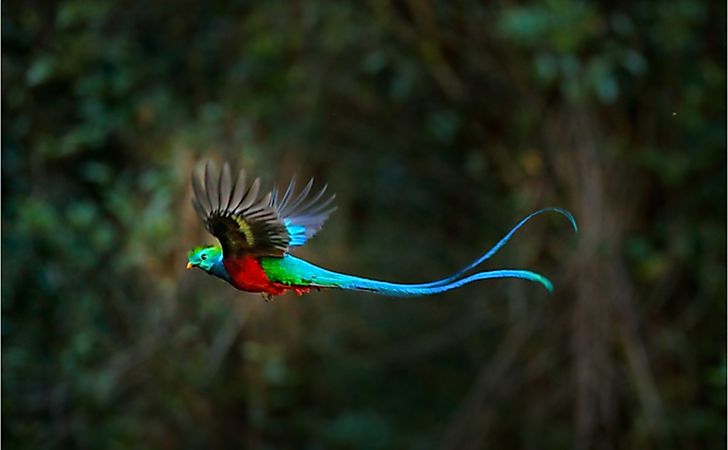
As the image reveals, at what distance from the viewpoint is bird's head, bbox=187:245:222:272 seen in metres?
1.82

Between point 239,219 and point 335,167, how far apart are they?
5501 mm

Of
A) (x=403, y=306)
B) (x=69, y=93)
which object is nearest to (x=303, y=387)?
(x=403, y=306)

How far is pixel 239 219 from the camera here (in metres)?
1.83

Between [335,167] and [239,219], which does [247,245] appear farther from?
[335,167]

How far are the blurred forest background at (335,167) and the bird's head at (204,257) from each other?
128 inches

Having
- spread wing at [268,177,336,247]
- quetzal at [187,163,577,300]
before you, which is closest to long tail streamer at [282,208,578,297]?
quetzal at [187,163,577,300]

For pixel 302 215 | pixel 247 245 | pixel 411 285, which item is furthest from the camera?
pixel 302 215

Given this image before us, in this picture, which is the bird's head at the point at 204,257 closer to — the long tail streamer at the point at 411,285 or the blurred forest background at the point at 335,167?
the long tail streamer at the point at 411,285

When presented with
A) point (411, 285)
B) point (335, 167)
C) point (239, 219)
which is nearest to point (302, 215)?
point (239, 219)

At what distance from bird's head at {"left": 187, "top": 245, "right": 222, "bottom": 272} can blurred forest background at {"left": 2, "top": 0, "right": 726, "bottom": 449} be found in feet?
10.6

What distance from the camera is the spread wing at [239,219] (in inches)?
71.0

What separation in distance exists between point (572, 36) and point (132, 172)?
6.88 ft

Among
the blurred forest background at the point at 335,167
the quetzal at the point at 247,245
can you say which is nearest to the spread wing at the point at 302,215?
the quetzal at the point at 247,245

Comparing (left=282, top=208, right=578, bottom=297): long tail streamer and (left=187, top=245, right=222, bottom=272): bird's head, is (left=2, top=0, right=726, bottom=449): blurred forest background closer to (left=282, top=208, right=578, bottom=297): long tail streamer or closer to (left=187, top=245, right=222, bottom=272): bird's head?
(left=187, top=245, right=222, bottom=272): bird's head
